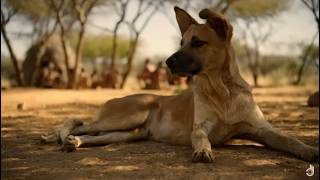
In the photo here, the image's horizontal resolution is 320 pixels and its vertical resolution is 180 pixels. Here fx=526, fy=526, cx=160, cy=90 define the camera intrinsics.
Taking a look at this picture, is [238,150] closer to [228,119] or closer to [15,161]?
[228,119]

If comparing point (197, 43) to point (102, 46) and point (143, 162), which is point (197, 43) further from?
point (102, 46)

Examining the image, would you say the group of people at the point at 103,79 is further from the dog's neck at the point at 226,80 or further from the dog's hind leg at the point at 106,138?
the dog's neck at the point at 226,80

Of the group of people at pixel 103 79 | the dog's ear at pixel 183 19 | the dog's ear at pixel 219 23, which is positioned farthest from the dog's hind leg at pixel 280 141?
the group of people at pixel 103 79

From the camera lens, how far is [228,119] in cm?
505

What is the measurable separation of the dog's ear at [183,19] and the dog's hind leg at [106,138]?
1.31 metres

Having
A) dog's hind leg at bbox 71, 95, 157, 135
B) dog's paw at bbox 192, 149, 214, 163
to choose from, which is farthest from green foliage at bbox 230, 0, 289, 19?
dog's paw at bbox 192, 149, 214, 163

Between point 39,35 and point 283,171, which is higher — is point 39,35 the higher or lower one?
the higher one

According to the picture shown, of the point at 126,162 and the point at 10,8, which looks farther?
the point at 10,8

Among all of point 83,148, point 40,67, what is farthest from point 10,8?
point 83,148

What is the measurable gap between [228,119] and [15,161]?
2.02 metres

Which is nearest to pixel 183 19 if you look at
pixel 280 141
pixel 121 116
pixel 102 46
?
pixel 121 116

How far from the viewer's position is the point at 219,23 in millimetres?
4965

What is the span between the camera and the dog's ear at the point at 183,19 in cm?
542

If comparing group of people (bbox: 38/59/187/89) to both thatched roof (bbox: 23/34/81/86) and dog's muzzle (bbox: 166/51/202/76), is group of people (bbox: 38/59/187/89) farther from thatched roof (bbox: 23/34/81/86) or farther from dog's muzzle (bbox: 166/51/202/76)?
dog's muzzle (bbox: 166/51/202/76)
